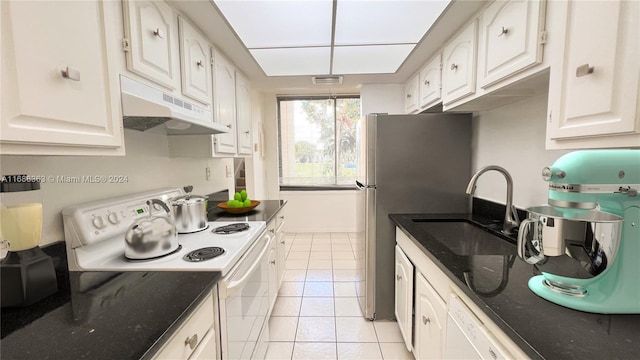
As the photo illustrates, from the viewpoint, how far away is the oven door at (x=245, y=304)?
3.46 ft

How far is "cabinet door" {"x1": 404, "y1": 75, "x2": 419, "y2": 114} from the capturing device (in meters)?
2.74

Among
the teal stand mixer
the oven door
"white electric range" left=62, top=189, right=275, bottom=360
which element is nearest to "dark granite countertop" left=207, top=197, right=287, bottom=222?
the oven door

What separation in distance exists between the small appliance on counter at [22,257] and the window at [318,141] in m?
3.63

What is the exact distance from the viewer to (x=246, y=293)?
4.27 ft

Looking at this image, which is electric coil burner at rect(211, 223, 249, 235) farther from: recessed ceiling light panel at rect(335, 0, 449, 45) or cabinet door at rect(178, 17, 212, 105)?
recessed ceiling light panel at rect(335, 0, 449, 45)

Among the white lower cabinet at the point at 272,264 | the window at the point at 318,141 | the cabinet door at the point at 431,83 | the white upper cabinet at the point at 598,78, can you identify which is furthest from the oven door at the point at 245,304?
the window at the point at 318,141

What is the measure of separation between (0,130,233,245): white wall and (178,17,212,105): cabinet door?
15.7 inches

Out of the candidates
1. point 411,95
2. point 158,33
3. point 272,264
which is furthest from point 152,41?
point 411,95

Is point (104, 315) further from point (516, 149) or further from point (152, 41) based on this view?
point (516, 149)

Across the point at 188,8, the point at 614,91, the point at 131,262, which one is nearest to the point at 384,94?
the point at 188,8

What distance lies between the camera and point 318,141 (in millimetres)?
4438

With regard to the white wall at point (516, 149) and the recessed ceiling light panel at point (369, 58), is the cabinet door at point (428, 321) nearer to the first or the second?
the white wall at point (516, 149)

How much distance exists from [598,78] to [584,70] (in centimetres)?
5

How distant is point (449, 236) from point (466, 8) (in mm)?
1370
